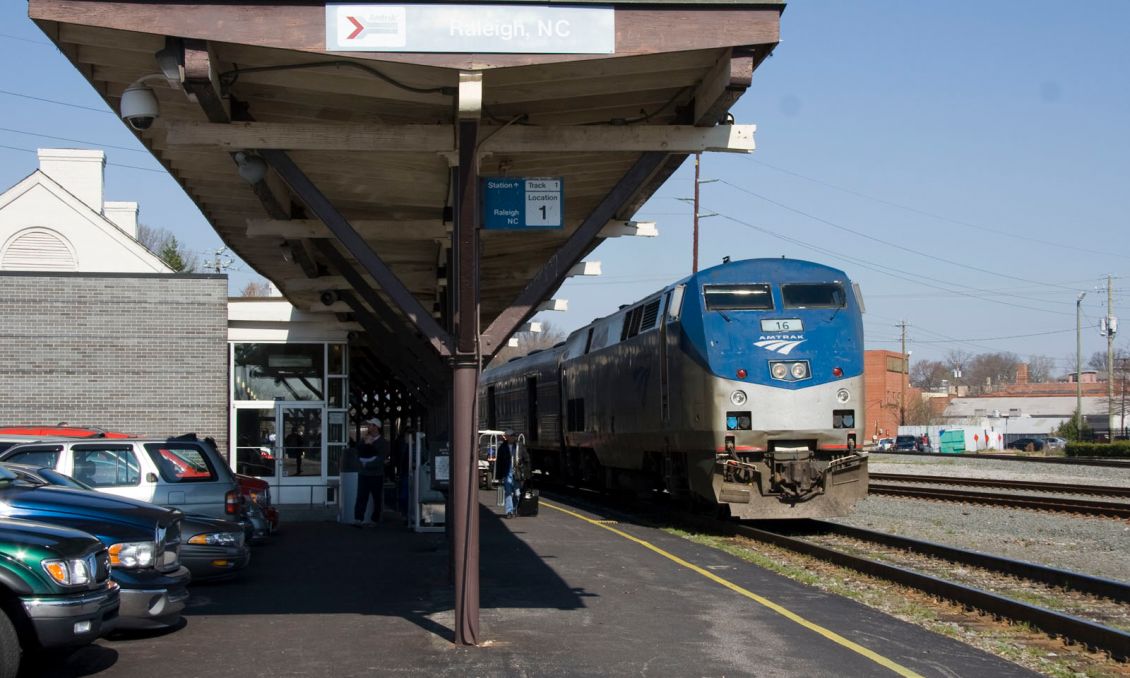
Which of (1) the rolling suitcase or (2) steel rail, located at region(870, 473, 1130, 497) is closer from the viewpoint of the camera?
(1) the rolling suitcase

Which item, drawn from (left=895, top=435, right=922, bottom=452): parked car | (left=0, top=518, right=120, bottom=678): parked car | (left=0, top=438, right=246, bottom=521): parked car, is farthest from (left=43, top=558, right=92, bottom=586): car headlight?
(left=895, top=435, right=922, bottom=452): parked car

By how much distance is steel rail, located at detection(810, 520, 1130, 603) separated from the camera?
11.0m

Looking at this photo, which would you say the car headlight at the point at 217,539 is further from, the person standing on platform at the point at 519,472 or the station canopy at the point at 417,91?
the person standing on platform at the point at 519,472

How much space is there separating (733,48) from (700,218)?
32.1 metres

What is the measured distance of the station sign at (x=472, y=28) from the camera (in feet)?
26.0

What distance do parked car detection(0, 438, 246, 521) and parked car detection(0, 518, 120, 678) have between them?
4.41 m

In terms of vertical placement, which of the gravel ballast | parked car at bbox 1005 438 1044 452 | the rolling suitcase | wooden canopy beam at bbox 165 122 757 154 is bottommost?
parked car at bbox 1005 438 1044 452

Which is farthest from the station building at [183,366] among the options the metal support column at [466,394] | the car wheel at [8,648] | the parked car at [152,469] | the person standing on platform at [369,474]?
the car wheel at [8,648]

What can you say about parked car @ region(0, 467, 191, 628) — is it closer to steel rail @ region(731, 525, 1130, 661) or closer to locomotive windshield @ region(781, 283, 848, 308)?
steel rail @ region(731, 525, 1130, 661)

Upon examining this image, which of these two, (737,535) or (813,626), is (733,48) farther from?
(737,535)

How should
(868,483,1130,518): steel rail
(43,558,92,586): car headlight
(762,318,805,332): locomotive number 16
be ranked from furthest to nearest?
1. (868,483,1130,518): steel rail
2. (762,318,805,332): locomotive number 16
3. (43,558,92,586): car headlight

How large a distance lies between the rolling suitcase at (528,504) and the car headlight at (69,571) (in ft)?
40.0

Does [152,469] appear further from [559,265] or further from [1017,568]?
[1017,568]

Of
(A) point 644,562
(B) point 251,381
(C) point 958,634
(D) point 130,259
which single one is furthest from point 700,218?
(C) point 958,634
